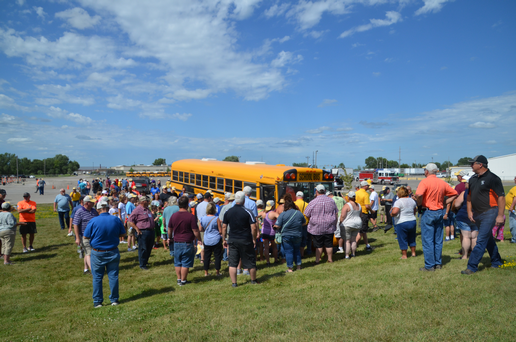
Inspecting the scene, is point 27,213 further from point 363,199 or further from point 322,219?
point 363,199

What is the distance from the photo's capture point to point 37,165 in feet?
473

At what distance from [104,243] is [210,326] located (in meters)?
2.47

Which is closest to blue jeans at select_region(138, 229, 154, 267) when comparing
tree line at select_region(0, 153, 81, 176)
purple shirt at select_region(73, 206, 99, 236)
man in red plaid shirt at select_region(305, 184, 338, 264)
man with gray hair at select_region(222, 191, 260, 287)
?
purple shirt at select_region(73, 206, 99, 236)

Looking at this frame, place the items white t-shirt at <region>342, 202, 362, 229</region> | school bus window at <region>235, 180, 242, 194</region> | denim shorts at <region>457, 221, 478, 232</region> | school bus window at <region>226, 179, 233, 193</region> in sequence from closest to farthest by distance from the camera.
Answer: denim shorts at <region>457, 221, 478, 232</region> → white t-shirt at <region>342, 202, 362, 229</region> → school bus window at <region>235, 180, 242, 194</region> → school bus window at <region>226, 179, 233, 193</region>

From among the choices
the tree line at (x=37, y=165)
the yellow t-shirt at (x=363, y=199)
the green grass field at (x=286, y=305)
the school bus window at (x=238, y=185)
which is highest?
the tree line at (x=37, y=165)

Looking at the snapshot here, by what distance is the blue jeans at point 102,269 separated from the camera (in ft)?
17.8

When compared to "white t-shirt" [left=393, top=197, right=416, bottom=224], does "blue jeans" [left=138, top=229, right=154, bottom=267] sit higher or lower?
lower

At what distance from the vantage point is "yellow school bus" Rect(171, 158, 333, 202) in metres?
11.6

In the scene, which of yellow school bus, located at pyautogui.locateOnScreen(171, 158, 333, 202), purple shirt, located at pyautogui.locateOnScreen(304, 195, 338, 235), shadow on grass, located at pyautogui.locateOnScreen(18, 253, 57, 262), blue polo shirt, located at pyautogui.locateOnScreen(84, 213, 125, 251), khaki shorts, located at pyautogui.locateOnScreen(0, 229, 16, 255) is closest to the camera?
blue polo shirt, located at pyautogui.locateOnScreen(84, 213, 125, 251)

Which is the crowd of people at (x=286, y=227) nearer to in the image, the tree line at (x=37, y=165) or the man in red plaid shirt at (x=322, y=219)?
the man in red plaid shirt at (x=322, y=219)

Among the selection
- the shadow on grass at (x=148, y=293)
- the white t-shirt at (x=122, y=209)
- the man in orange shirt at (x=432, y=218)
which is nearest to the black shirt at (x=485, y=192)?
the man in orange shirt at (x=432, y=218)

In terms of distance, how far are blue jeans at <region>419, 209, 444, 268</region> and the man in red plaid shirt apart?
1.98m

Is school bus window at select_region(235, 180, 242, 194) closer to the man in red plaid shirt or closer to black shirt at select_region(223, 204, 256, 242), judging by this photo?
A: the man in red plaid shirt

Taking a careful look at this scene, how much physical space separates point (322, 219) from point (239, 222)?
2257 millimetres
